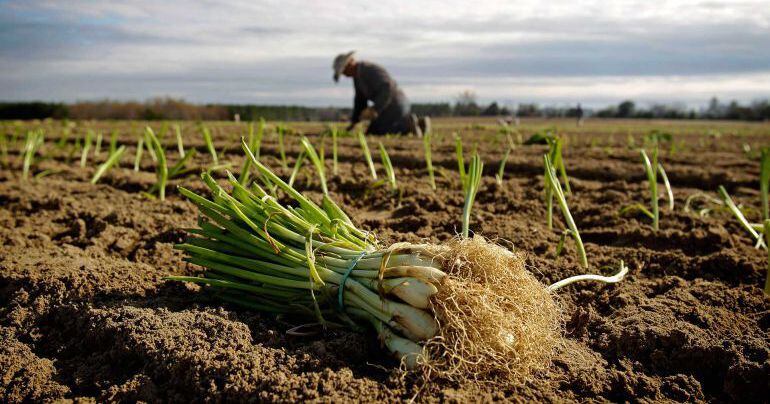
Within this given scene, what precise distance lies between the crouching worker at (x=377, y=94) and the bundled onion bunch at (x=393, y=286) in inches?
296

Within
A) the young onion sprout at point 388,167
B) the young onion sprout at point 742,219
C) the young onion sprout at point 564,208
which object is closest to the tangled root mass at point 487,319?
the young onion sprout at point 564,208

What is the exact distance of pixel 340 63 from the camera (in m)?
9.30

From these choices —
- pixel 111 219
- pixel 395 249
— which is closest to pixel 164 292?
pixel 395 249

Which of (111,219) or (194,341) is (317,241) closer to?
(194,341)

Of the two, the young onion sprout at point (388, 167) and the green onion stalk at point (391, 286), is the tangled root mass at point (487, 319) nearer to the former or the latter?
the green onion stalk at point (391, 286)

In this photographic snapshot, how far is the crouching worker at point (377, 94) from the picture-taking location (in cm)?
960

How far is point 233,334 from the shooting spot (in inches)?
67.9

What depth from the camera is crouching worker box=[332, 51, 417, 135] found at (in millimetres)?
9602

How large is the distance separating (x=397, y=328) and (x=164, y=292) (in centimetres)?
106

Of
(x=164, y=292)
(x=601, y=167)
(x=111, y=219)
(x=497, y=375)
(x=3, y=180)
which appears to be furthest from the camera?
(x=601, y=167)

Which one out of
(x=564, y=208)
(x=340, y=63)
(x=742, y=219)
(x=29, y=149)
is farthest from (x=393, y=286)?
(x=340, y=63)

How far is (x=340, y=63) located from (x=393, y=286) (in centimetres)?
811

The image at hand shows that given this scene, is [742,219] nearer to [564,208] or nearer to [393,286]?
[564,208]

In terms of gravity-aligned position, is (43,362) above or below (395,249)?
below
